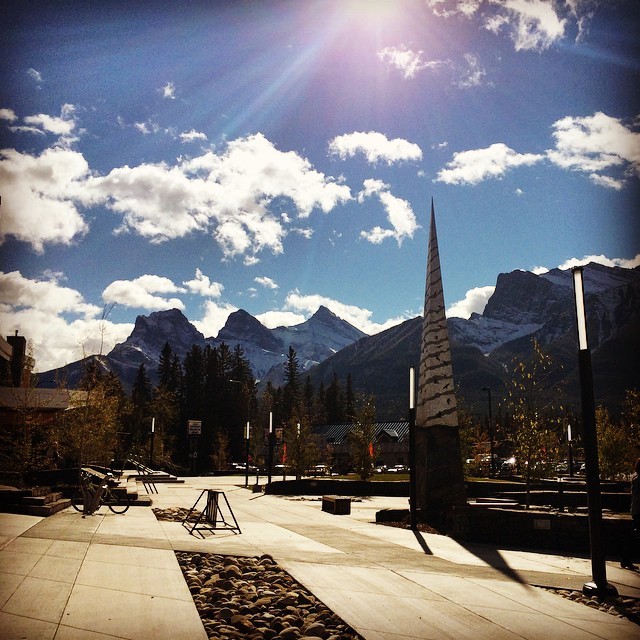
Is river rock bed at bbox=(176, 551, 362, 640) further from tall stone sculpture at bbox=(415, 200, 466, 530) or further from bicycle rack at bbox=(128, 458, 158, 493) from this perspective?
bicycle rack at bbox=(128, 458, 158, 493)

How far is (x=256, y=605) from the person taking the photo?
627 centimetres

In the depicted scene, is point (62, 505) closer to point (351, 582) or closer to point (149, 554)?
point (149, 554)

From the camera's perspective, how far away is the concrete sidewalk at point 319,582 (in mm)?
5430

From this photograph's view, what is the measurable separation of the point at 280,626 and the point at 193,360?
293 feet

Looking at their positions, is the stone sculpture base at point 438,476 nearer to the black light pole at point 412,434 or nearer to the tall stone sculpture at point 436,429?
the tall stone sculpture at point 436,429

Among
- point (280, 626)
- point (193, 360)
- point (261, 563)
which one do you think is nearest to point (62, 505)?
point (261, 563)

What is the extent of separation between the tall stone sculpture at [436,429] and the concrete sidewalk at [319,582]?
2444 mm

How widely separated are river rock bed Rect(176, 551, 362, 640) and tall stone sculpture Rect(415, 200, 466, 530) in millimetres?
7604

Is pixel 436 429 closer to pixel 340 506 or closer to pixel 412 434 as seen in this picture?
pixel 412 434

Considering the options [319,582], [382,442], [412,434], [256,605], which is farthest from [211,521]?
[382,442]

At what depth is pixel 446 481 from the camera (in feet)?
49.4

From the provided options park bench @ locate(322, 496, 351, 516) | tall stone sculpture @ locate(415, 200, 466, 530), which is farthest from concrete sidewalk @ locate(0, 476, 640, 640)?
park bench @ locate(322, 496, 351, 516)

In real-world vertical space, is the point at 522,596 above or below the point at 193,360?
below

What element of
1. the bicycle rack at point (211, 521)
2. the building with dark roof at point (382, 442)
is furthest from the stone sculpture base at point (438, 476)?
the building with dark roof at point (382, 442)
